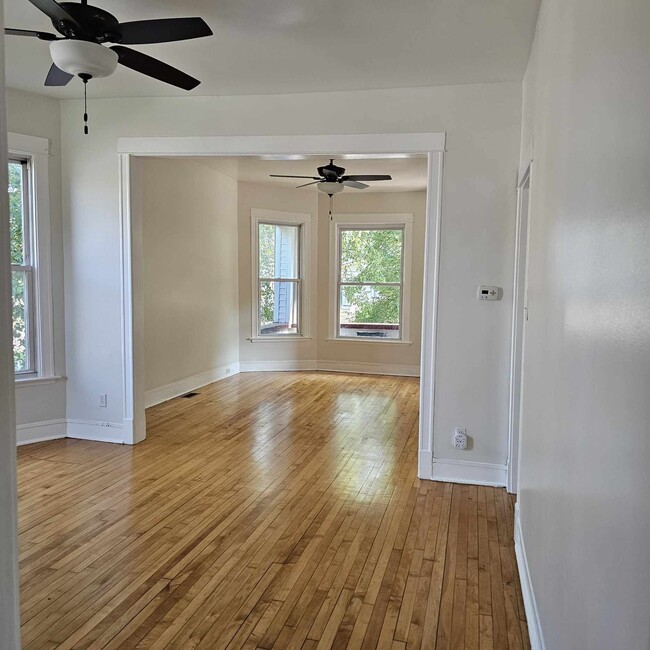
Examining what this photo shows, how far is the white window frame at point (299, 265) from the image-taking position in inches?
310

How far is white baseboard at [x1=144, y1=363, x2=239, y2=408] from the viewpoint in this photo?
5840mm

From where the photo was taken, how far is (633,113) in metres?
0.96

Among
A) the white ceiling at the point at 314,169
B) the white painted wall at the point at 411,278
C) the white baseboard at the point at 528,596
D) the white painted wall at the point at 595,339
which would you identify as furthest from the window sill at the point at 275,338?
the white painted wall at the point at 595,339

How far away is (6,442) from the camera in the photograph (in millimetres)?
1305

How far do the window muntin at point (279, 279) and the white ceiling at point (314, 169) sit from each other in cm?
76

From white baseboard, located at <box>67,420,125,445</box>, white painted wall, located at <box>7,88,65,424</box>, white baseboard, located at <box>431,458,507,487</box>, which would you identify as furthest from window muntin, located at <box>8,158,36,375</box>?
white baseboard, located at <box>431,458,507,487</box>

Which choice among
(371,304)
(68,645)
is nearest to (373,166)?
(371,304)

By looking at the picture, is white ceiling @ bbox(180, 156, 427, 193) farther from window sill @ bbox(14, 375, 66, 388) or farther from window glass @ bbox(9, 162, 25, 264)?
window sill @ bbox(14, 375, 66, 388)

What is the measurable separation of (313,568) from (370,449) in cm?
191

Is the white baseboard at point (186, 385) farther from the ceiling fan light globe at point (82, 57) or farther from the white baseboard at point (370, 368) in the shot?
the ceiling fan light globe at point (82, 57)

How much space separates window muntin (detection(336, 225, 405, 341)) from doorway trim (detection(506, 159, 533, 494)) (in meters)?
4.44

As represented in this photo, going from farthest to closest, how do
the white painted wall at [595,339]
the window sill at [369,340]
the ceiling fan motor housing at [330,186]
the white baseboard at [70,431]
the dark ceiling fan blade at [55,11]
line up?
the window sill at [369,340]
the ceiling fan motor housing at [330,186]
the white baseboard at [70,431]
the dark ceiling fan blade at [55,11]
the white painted wall at [595,339]

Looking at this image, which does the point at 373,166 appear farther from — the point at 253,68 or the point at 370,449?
the point at 370,449

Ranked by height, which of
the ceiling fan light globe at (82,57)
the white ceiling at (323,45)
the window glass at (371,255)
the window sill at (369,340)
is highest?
the white ceiling at (323,45)
